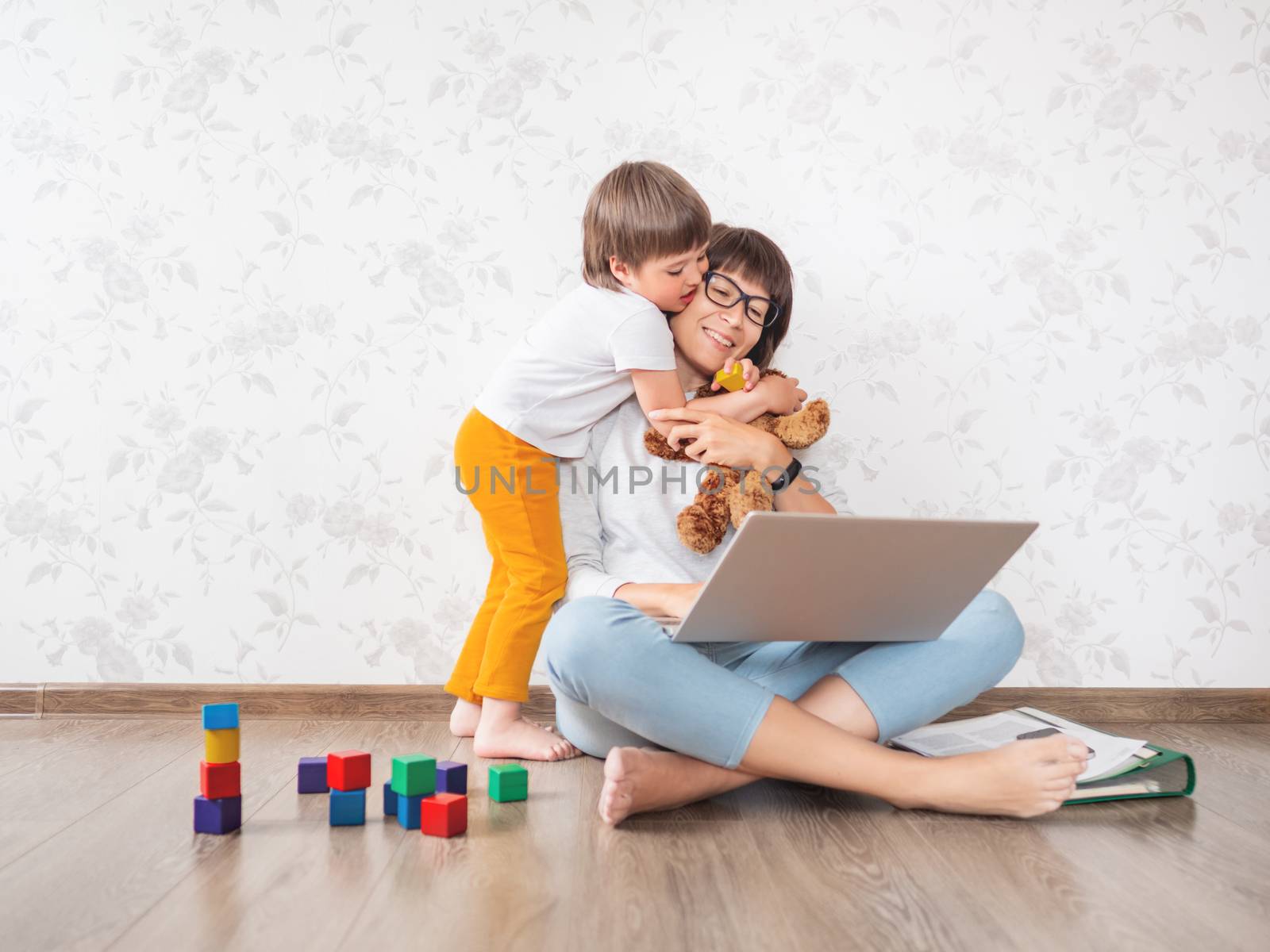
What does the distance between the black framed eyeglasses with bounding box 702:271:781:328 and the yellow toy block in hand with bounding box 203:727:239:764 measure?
1035 mm

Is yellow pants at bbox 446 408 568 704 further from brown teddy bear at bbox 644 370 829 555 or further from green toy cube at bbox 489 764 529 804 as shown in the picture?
green toy cube at bbox 489 764 529 804

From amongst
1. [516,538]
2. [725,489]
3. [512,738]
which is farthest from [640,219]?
[512,738]

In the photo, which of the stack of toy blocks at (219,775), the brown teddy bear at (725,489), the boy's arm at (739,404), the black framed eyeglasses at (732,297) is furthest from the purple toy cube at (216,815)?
the black framed eyeglasses at (732,297)

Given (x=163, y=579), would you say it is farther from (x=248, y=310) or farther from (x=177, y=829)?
(x=177, y=829)

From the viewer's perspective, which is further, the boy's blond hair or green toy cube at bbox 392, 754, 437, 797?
the boy's blond hair

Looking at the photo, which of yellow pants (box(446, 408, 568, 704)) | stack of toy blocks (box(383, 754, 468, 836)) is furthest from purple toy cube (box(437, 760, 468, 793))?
yellow pants (box(446, 408, 568, 704))

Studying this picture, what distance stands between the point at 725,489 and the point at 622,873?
2.40 ft

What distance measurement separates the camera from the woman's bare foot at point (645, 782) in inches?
48.0

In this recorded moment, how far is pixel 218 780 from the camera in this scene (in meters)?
1.20

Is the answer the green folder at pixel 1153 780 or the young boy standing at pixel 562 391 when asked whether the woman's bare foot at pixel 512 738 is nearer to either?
the young boy standing at pixel 562 391

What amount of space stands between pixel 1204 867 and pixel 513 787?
843 millimetres

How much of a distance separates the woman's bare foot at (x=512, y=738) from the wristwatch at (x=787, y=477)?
0.55 meters

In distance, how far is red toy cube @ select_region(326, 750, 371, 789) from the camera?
4.09 ft

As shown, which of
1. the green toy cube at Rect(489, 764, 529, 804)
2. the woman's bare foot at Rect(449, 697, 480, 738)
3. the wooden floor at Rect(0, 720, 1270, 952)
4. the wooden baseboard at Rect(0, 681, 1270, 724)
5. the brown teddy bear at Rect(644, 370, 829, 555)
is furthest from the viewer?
the wooden baseboard at Rect(0, 681, 1270, 724)
